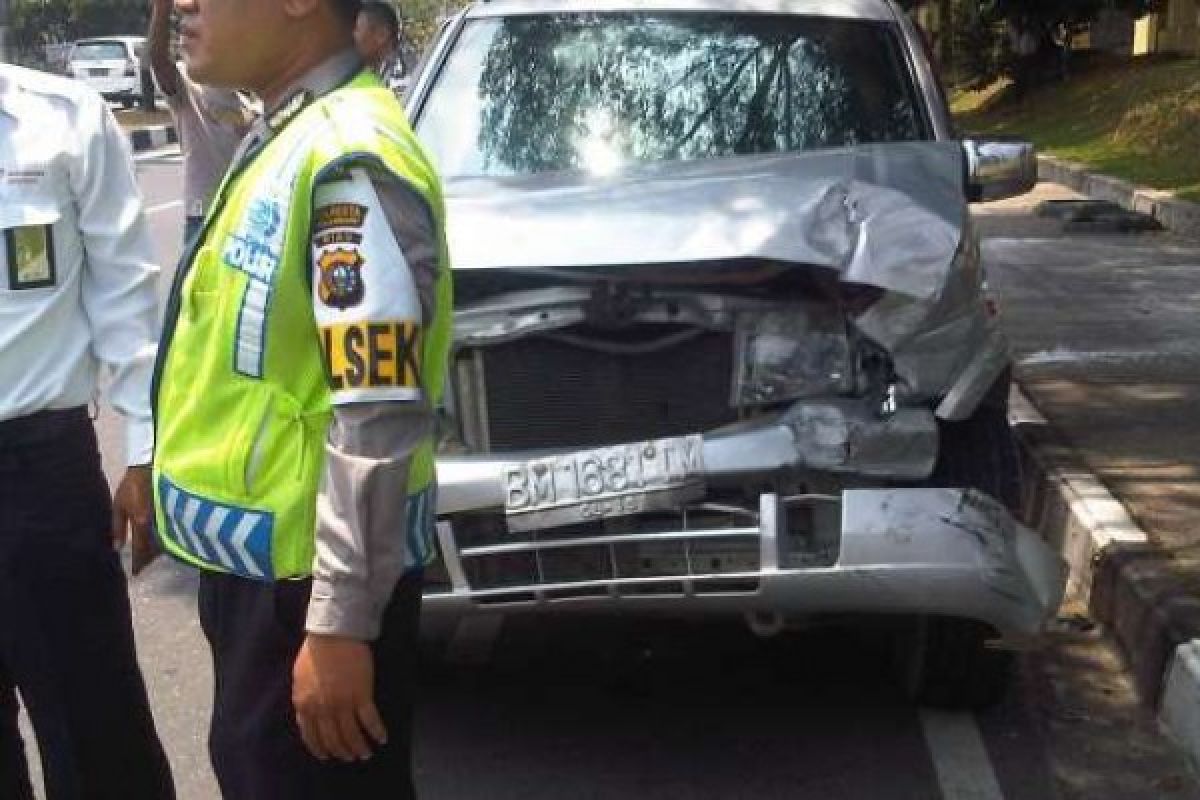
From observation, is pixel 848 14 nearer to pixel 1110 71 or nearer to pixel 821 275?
pixel 821 275

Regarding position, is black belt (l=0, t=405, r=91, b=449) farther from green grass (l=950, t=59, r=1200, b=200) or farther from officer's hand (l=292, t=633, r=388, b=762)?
green grass (l=950, t=59, r=1200, b=200)

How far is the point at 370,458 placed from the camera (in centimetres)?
204

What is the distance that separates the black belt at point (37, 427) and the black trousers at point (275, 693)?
2.36 ft

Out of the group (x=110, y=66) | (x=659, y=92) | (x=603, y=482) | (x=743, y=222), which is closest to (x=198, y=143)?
(x=659, y=92)

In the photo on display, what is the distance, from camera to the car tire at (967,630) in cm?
414

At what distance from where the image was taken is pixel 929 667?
14.6 ft

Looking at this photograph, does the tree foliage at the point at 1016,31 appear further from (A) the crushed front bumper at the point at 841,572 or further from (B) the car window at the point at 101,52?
(A) the crushed front bumper at the point at 841,572

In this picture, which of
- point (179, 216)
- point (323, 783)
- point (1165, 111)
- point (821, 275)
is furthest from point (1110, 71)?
point (323, 783)

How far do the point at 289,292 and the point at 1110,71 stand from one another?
84.0 ft

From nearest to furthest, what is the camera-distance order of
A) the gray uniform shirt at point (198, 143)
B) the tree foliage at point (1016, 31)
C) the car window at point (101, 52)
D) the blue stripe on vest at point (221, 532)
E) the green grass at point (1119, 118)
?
the blue stripe on vest at point (221, 532), the gray uniform shirt at point (198, 143), the green grass at point (1119, 118), the tree foliage at point (1016, 31), the car window at point (101, 52)

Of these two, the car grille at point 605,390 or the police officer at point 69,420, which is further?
the car grille at point 605,390

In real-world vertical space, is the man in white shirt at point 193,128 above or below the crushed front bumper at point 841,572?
above

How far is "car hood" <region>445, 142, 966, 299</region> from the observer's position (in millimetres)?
3930

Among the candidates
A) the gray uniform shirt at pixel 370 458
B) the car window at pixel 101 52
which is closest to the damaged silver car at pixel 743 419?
the gray uniform shirt at pixel 370 458
